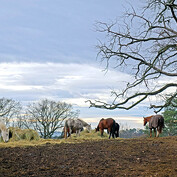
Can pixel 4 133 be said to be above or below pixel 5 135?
above

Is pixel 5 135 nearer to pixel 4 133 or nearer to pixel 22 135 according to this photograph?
pixel 4 133

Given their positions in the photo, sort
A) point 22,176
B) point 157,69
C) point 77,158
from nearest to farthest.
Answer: point 22,176 → point 77,158 → point 157,69

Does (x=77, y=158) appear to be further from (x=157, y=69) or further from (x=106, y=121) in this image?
(x=106, y=121)

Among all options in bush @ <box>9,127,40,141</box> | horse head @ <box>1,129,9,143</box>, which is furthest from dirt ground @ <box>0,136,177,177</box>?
bush @ <box>9,127,40,141</box>

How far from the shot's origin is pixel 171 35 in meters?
10.5

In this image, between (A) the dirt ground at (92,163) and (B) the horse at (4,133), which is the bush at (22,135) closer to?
(B) the horse at (4,133)

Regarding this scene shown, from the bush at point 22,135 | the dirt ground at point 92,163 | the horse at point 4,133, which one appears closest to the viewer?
the dirt ground at point 92,163

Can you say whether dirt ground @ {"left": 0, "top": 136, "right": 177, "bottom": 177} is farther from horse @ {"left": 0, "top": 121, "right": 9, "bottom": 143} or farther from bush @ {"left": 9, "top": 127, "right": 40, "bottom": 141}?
bush @ {"left": 9, "top": 127, "right": 40, "bottom": 141}

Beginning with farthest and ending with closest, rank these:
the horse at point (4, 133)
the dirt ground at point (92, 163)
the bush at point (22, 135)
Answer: the bush at point (22, 135), the horse at point (4, 133), the dirt ground at point (92, 163)

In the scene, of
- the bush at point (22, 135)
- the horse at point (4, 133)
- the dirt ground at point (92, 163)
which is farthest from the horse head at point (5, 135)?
the dirt ground at point (92, 163)

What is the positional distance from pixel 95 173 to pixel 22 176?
1.76m

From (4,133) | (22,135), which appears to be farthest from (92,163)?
(22,135)

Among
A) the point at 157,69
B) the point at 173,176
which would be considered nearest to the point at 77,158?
the point at 173,176

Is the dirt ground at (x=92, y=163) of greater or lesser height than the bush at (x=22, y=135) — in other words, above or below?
below
